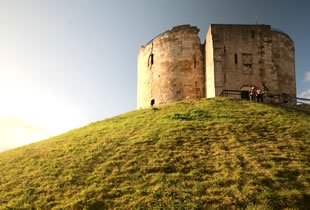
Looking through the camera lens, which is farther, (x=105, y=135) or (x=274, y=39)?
(x=274, y=39)

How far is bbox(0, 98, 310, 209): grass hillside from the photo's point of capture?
955cm

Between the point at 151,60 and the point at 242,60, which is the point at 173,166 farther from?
the point at 151,60

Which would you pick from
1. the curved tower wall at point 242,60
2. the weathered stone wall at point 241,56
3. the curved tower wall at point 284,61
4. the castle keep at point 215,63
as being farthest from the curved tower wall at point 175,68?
the curved tower wall at point 284,61

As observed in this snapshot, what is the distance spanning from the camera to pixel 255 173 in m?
10.8

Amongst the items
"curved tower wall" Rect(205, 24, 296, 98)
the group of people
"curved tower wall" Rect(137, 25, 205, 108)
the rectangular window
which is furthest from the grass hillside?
the rectangular window

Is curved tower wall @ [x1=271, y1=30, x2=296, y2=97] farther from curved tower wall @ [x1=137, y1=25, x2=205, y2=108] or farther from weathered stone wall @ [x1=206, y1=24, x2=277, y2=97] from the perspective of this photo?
curved tower wall @ [x1=137, y1=25, x2=205, y2=108]

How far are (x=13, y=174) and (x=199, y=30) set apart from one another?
1919cm

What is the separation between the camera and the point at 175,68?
2712 cm

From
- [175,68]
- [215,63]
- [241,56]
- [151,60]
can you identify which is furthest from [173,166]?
[151,60]

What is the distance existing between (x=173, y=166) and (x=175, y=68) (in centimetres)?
1627

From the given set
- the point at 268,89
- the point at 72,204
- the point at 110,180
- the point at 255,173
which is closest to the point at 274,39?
the point at 268,89

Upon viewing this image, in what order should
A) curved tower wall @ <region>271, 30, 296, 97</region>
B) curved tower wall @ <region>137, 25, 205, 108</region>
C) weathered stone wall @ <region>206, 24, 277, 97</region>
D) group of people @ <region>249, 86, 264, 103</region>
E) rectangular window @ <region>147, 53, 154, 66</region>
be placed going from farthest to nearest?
1. rectangular window @ <region>147, 53, 154, 66</region>
2. curved tower wall @ <region>137, 25, 205, 108</region>
3. curved tower wall @ <region>271, 30, 296, 97</region>
4. weathered stone wall @ <region>206, 24, 277, 97</region>
5. group of people @ <region>249, 86, 264, 103</region>

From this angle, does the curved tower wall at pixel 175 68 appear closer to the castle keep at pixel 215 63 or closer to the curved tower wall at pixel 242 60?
the castle keep at pixel 215 63

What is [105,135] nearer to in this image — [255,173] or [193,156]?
[193,156]
